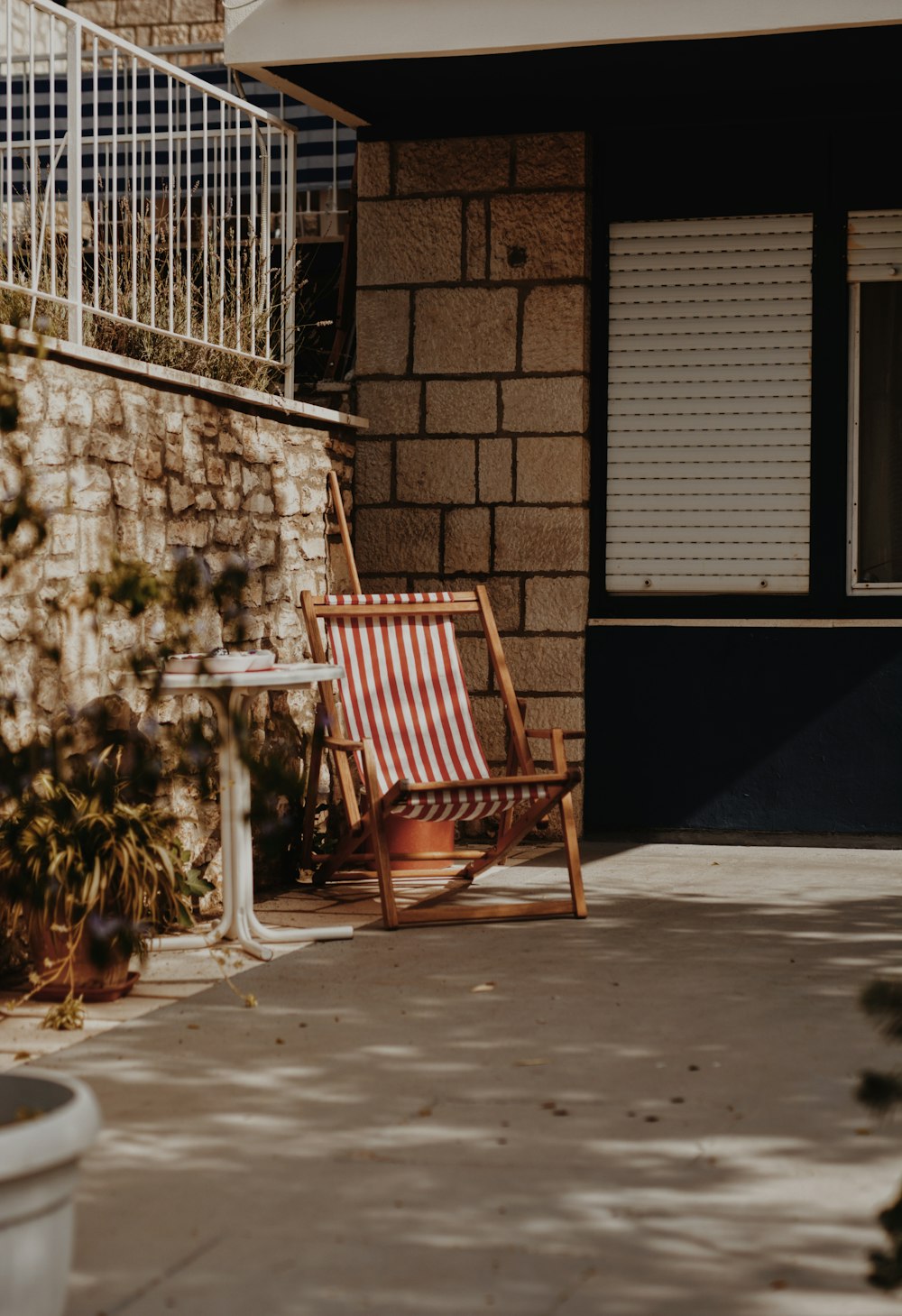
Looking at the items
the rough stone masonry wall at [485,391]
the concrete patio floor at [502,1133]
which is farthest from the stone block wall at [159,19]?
the concrete patio floor at [502,1133]

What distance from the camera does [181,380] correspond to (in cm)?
568

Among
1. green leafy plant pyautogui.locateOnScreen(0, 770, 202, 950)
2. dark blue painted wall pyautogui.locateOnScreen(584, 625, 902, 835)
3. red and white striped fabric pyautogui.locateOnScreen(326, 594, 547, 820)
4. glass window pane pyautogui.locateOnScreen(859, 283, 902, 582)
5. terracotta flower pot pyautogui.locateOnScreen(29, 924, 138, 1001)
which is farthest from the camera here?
glass window pane pyautogui.locateOnScreen(859, 283, 902, 582)

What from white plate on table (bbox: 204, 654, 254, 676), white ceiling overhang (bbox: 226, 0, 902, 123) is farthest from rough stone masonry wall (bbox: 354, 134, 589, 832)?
white plate on table (bbox: 204, 654, 254, 676)

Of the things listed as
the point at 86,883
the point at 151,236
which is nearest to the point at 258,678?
the point at 86,883

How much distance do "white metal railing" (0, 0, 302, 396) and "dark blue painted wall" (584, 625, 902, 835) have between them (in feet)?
6.20

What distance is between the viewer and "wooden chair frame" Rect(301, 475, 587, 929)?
5.41 metres

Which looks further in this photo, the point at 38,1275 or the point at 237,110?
the point at 237,110

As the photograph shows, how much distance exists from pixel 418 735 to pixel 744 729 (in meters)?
1.62

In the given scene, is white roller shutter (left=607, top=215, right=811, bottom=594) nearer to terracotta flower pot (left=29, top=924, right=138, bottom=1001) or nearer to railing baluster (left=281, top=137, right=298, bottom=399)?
railing baluster (left=281, top=137, right=298, bottom=399)

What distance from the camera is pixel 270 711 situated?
6.24 meters

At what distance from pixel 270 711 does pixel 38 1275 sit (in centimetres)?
411

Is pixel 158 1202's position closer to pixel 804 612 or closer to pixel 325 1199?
pixel 325 1199

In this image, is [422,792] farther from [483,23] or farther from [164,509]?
[483,23]

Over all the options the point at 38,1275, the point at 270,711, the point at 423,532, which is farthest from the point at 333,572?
the point at 38,1275
